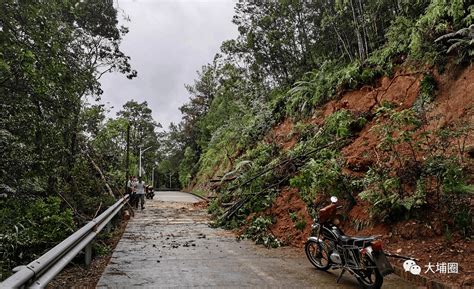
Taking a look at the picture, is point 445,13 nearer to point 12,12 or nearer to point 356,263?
point 356,263

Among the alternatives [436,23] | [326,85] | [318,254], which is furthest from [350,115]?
[318,254]

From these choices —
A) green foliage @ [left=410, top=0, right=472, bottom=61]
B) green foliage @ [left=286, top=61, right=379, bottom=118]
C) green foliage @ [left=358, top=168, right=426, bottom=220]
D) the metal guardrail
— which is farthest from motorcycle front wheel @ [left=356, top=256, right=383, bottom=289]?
green foliage @ [left=286, top=61, right=379, bottom=118]

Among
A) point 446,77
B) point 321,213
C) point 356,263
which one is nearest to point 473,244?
point 356,263

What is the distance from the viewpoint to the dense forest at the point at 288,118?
6.42 metres

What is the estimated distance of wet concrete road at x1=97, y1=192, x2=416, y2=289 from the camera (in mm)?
5684

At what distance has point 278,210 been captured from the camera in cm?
1085

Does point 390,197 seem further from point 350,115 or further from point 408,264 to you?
point 350,115

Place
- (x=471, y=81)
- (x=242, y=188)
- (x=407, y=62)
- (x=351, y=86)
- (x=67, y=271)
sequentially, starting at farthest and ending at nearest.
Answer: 1. (x=351, y=86)
2. (x=242, y=188)
3. (x=407, y=62)
4. (x=471, y=81)
5. (x=67, y=271)

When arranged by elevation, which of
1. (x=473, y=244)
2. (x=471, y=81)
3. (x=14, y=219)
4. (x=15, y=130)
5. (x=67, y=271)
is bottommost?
(x=67, y=271)

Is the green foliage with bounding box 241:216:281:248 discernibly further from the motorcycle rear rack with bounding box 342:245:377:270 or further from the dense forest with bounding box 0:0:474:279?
the motorcycle rear rack with bounding box 342:245:377:270

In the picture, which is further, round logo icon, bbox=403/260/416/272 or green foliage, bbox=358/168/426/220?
green foliage, bbox=358/168/426/220

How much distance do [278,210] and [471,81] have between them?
6083 millimetres

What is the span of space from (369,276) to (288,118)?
13917 mm

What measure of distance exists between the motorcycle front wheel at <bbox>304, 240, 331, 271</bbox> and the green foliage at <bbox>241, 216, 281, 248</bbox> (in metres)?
1.99
